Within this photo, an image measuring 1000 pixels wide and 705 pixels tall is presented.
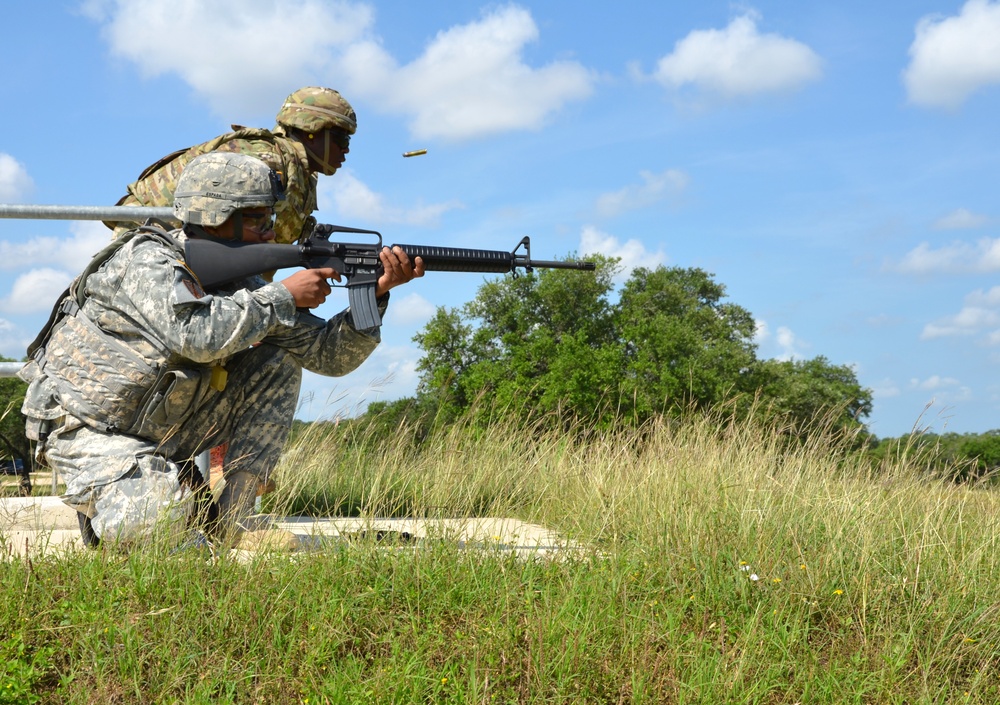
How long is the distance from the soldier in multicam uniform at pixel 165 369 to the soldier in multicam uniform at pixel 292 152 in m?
1.23

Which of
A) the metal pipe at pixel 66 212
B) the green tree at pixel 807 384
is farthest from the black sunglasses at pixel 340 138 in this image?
the green tree at pixel 807 384

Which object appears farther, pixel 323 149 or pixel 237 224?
pixel 323 149

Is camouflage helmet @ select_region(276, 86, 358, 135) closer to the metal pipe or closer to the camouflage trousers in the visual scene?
the metal pipe

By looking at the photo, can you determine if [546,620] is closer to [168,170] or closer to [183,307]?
[183,307]

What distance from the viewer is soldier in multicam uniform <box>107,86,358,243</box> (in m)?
5.71

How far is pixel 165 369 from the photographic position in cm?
409

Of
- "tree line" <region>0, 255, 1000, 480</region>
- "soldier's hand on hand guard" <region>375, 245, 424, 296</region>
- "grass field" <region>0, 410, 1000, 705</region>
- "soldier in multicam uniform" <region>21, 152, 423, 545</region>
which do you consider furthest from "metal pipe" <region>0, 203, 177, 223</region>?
"tree line" <region>0, 255, 1000, 480</region>

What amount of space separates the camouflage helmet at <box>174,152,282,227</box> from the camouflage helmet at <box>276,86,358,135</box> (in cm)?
205

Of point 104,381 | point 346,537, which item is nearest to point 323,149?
point 104,381

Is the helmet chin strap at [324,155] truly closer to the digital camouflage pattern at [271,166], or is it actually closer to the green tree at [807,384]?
the digital camouflage pattern at [271,166]

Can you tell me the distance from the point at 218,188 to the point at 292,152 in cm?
179

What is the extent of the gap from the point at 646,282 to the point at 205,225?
29.7m

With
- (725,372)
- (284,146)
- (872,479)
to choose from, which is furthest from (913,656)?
(725,372)

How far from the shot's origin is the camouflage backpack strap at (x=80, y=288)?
4.17 m
